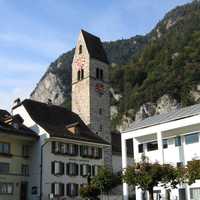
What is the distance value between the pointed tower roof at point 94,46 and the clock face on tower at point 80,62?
5.85 feet

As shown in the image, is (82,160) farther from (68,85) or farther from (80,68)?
(68,85)

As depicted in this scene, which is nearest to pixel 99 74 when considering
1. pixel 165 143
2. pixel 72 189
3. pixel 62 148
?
pixel 62 148

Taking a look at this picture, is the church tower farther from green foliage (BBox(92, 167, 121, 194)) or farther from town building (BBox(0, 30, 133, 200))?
green foliage (BBox(92, 167, 121, 194))

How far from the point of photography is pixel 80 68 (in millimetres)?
82562

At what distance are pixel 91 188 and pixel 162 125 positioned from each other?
1129cm

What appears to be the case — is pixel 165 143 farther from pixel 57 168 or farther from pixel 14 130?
pixel 14 130

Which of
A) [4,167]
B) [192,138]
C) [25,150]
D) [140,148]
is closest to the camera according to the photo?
[192,138]

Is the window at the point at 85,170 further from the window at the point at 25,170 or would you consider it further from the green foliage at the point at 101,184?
the green foliage at the point at 101,184

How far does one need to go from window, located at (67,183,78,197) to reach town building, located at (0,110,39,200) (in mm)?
5441

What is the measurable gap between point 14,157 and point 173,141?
66.5 feet

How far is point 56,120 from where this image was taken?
6825 cm

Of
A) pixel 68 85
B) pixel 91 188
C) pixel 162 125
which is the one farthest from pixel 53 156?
pixel 68 85

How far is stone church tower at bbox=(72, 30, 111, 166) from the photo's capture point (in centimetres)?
7775

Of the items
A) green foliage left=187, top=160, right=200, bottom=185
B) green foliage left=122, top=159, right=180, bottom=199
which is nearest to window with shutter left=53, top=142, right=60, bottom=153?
green foliage left=122, top=159, right=180, bottom=199
